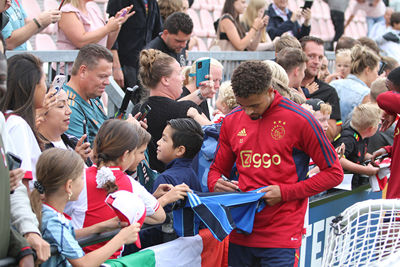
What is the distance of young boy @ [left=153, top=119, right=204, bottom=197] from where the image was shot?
404 centimetres

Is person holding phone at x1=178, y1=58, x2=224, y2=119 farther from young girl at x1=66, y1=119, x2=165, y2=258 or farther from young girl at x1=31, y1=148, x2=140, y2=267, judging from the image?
young girl at x1=31, y1=148, x2=140, y2=267

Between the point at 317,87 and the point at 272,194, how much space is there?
296cm

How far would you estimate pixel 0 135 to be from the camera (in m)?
2.60

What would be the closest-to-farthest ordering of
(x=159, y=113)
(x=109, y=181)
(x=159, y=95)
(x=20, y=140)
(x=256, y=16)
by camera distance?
(x=20, y=140), (x=109, y=181), (x=159, y=113), (x=159, y=95), (x=256, y=16)

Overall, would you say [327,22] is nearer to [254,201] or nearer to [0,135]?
[254,201]

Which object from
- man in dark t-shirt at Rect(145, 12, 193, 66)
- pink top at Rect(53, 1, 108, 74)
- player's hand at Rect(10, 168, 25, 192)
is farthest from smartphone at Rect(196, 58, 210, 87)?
player's hand at Rect(10, 168, 25, 192)

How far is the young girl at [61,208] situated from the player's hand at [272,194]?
100 cm

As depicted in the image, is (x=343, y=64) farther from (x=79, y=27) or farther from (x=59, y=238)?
(x=59, y=238)

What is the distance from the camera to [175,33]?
616cm

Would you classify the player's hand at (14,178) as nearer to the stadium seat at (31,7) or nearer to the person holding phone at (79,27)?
the person holding phone at (79,27)

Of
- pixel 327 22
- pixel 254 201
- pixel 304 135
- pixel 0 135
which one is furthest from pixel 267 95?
pixel 327 22

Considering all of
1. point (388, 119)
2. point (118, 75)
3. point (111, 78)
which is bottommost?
point (118, 75)

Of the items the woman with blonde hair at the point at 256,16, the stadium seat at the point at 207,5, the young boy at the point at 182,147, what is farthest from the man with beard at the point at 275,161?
the stadium seat at the point at 207,5

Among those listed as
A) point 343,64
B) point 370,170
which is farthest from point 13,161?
point 343,64
